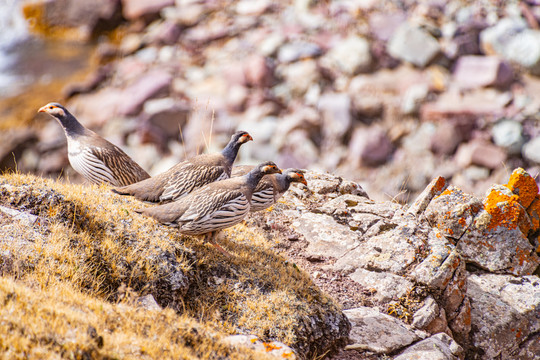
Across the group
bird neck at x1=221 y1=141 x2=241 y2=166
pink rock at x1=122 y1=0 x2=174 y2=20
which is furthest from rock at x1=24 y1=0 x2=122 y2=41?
bird neck at x1=221 y1=141 x2=241 y2=166

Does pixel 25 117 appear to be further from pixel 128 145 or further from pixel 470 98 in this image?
pixel 470 98

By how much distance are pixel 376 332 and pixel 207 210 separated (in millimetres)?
3248

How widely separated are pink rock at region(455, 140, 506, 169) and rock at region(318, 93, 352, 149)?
7.10 m

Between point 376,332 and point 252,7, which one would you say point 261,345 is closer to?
point 376,332

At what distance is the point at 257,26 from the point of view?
41375 millimetres

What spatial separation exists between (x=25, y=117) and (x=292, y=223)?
90.9 feet

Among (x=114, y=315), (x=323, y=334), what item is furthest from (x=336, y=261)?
(x=114, y=315)

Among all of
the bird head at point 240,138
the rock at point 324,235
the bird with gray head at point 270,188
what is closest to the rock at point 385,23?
the rock at point 324,235

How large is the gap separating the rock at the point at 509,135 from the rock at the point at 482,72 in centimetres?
298

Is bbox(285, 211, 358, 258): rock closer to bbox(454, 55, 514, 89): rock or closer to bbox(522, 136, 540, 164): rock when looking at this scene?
bbox(522, 136, 540, 164): rock

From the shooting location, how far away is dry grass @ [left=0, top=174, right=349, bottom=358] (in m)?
6.94

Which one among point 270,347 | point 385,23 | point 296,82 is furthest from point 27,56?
point 270,347

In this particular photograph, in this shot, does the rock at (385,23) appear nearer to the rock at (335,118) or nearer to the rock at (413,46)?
the rock at (413,46)

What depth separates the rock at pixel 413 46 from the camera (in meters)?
35.8
